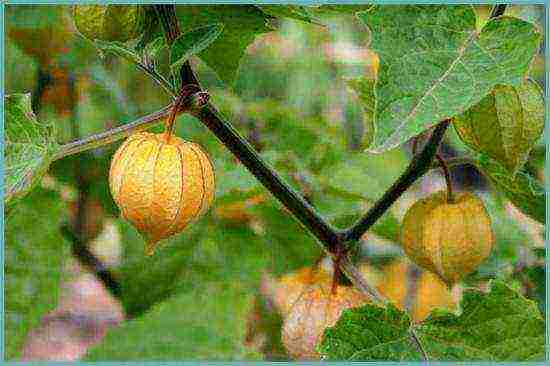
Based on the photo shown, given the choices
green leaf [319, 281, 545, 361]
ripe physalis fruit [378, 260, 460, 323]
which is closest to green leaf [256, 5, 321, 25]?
green leaf [319, 281, 545, 361]

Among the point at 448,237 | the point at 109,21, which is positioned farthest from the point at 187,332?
the point at 109,21

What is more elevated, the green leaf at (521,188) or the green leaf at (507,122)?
the green leaf at (507,122)

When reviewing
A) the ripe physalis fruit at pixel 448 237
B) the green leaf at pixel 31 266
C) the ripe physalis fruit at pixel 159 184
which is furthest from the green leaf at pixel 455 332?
the green leaf at pixel 31 266

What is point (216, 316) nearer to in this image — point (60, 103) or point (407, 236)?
point (407, 236)

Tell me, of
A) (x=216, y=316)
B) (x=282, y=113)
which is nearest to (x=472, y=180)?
(x=282, y=113)

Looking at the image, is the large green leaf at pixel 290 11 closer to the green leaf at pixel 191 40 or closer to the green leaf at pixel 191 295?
the green leaf at pixel 191 40

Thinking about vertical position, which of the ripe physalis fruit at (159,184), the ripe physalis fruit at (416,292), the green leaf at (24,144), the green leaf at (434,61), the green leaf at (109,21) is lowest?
the ripe physalis fruit at (416,292)

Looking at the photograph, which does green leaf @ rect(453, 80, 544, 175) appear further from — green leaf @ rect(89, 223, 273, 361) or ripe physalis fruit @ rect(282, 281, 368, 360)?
green leaf @ rect(89, 223, 273, 361)
